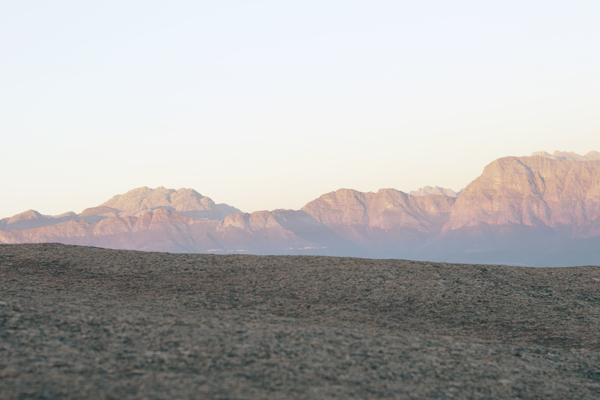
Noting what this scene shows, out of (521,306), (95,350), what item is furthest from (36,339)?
(521,306)

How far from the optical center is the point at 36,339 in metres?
16.2

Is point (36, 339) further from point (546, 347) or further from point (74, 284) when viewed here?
point (546, 347)

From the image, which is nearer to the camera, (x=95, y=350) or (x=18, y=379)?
(x=18, y=379)

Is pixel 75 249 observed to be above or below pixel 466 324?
above

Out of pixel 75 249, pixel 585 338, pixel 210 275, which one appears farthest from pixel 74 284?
pixel 585 338

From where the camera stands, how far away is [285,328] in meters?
19.7

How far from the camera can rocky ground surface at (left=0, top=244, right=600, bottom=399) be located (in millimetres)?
14250

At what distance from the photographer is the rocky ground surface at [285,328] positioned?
14.2m

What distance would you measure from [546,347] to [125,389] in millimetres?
16809

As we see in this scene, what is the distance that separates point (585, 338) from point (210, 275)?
19.1m

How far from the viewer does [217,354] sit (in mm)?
16062

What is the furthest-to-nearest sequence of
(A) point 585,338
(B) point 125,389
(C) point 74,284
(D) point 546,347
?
(C) point 74,284 < (A) point 585,338 < (D) point 546,347 < (B) point 125,389

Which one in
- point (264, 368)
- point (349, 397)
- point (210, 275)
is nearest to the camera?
point (349, 397)

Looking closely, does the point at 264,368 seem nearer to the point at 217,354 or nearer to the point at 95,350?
the point at 217,354
